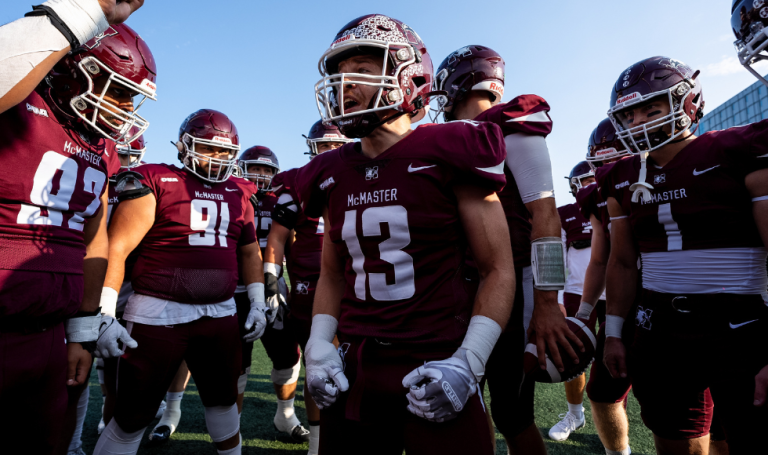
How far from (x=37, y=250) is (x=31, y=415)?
0.70 m

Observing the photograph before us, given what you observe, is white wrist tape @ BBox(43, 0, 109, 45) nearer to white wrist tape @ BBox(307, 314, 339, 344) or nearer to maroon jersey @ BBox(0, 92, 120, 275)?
maroon jersey @ BBox(0, 92, 120, 275)

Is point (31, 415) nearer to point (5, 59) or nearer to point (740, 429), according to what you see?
point (5, 59)

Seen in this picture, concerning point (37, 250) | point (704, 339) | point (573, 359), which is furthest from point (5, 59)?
point (704, 339)

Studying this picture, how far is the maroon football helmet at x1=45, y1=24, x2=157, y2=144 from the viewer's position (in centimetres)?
213

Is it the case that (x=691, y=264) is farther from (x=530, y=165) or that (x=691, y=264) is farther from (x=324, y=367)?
(x=324, y=367)

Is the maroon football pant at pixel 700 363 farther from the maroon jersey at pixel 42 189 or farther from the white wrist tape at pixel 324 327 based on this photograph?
the maroon jersey at pixel 42 189

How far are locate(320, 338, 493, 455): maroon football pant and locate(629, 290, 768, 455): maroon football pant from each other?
1.31 m

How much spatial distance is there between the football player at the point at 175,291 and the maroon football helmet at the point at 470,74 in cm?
193

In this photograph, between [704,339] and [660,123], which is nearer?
[704,339]

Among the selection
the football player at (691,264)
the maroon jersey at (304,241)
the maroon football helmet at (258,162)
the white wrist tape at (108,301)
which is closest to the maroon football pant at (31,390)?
the white wrist tape at (108,301)

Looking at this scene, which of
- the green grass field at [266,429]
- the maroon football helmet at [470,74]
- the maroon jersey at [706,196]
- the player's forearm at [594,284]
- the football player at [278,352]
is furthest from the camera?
the football player at [278,352]

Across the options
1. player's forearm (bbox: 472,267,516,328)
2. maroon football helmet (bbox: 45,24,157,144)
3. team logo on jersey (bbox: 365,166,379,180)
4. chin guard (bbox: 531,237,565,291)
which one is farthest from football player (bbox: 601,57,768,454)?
maroon football helmet (bbox: 45,24,157,144)

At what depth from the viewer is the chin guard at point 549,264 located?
70.3 inches

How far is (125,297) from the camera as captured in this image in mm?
3779
